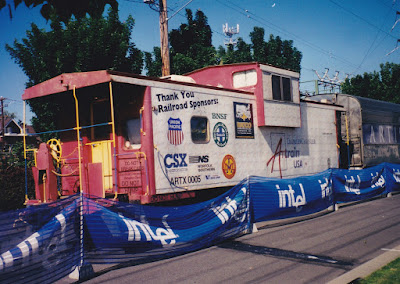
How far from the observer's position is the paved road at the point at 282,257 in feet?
18.7

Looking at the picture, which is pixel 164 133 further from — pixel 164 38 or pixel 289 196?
pixel 164 38

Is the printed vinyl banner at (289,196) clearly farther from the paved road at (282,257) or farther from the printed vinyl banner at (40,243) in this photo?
the printed vinyl banner at (40,243)

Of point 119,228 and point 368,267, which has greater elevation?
point 119,228

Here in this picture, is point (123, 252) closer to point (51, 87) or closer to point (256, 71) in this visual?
point (51, 87)

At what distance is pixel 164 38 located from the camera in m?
14.8

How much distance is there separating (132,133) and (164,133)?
93 cm

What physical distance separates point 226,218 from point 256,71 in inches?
202

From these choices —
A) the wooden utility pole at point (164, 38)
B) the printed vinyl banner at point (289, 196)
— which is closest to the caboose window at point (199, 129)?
the printed vinyl banner at point (289, 196)

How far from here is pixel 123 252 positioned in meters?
6.16

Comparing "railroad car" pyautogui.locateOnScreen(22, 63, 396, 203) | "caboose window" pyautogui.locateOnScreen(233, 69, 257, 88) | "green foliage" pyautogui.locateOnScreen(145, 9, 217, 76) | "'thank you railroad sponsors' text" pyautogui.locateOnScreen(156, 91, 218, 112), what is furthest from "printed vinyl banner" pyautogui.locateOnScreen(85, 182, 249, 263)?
"green foliage" pyautogui.locateOnScreen(145, 9, 217, 76)

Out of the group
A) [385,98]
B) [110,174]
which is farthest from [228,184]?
[385,98]

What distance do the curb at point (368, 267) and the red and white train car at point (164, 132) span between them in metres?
4.25

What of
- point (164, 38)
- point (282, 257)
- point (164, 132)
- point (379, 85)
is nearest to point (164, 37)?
point (164, 38)

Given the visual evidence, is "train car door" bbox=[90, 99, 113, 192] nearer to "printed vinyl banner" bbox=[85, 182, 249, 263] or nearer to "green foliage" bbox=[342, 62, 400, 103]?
"printed vinyl banner" bbox=[85, 182, 249, 263]
